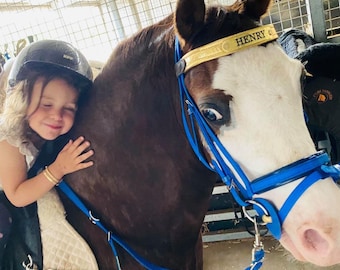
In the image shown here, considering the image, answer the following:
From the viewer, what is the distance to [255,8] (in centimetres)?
86

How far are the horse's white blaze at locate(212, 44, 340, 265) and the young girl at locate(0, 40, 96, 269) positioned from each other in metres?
0.45

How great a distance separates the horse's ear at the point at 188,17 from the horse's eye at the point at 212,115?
173 millimetres

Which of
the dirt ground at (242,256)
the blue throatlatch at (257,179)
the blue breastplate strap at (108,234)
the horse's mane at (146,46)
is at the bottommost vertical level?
the dirt ground at (242,256)

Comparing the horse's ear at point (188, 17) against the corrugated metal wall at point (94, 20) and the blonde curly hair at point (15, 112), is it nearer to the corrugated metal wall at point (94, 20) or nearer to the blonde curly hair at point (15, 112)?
the blonde curly hair at point (15, 112)

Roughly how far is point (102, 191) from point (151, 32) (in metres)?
0.44

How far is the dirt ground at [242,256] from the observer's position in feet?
7.04

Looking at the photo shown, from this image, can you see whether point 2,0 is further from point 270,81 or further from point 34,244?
point 270,81

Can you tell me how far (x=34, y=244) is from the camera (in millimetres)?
1026

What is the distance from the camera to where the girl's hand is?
98cm

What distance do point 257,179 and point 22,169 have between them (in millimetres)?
634

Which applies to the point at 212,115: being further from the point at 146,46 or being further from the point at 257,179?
the point at 146,46

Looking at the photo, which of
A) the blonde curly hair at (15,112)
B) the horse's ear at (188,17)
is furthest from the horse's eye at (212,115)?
the blonde curly hair at (15,112)

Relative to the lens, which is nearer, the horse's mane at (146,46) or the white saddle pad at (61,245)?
the horse's mane at (146,46)

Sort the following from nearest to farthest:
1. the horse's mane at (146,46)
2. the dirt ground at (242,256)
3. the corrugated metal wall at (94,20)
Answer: the horse's mane at (146,46), the dirt ground at (242,256), the corrugated metal wall at (94,20)
